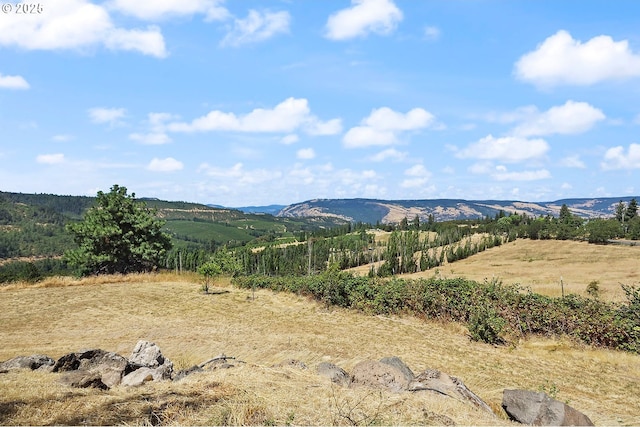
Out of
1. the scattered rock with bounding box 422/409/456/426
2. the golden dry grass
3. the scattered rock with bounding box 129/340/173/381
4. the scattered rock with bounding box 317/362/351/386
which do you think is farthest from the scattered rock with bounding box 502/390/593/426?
the golden dry grass

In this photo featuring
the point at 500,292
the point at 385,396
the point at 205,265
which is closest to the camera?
the point at 385,396

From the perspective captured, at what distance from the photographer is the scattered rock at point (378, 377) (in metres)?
8.05

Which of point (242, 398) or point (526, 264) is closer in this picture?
point (242, 398)

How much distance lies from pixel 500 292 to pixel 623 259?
89.2 meters

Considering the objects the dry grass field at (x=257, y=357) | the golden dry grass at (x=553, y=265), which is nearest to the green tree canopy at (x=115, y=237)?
the dry grass field at (x=257, y=357)

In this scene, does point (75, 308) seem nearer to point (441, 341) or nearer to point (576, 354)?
point (441, 341)

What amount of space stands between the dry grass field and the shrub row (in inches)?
25.9

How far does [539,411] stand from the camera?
22.5ft

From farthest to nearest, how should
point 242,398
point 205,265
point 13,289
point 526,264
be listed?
point 526,264, point 205,265, point 13,289, point 242,398

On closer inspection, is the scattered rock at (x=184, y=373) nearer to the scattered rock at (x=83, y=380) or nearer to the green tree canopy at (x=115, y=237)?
the scattered rock at (x=83, y=380)

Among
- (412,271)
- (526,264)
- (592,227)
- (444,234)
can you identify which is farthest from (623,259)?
(444,234)

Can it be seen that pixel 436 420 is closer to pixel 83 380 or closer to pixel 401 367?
pixel 401 367

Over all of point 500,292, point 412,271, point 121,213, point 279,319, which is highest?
point 121,213

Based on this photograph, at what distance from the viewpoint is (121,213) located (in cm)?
2989
